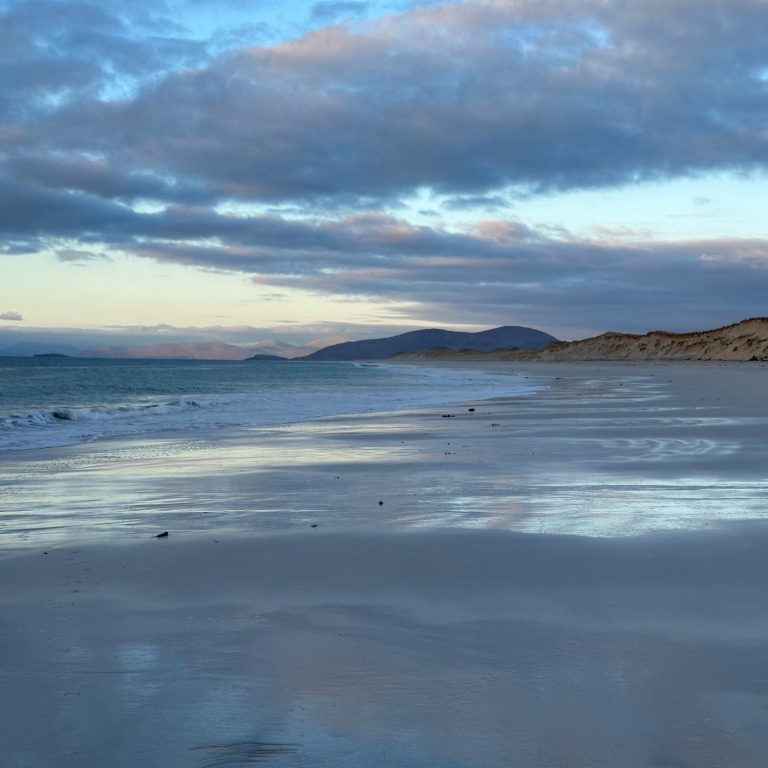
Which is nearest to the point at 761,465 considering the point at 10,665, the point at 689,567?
the point at 689,567

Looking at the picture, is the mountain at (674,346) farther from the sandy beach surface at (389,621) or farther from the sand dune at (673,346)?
the sandy beach surface at (389,621)

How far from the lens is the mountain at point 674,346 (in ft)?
344

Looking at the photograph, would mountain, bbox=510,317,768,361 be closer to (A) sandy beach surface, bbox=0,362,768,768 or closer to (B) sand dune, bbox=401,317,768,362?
(B) sand dune, bbox=401,317,768,362

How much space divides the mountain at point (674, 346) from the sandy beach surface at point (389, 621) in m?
97.2

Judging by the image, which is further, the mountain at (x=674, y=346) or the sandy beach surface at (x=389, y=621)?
the mountain at (x=674, y=346)

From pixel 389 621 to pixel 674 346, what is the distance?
131 m

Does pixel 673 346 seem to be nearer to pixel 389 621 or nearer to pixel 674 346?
pixel 674 346

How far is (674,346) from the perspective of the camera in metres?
128

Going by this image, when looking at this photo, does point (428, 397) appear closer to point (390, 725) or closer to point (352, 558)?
point (352, 558)

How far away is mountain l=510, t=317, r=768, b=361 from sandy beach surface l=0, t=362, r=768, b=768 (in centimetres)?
9720

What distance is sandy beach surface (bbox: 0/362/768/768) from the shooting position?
10.5 ft

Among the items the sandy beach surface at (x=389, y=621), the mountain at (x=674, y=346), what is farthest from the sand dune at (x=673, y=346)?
the sandy beach surface at (x=389, y=621)

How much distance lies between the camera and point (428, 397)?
32625 mm

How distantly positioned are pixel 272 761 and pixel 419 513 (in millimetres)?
4849
